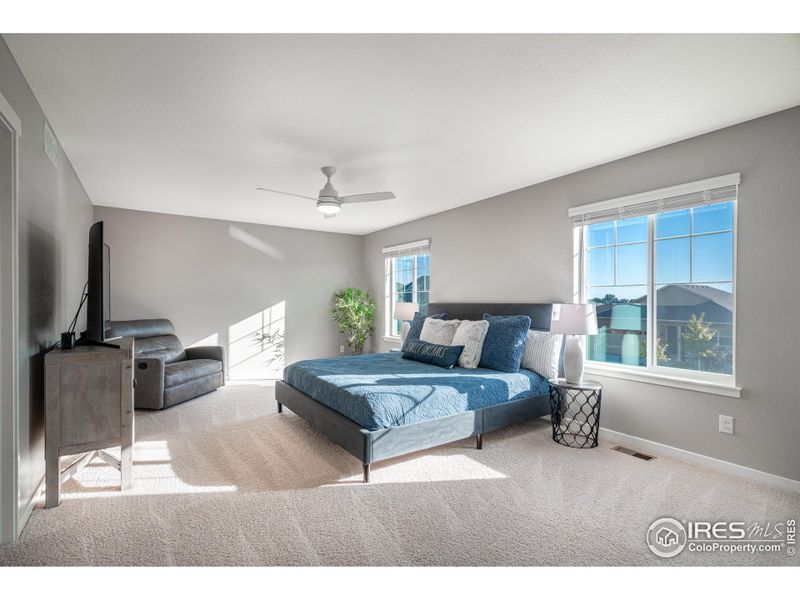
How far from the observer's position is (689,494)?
8.32 feet

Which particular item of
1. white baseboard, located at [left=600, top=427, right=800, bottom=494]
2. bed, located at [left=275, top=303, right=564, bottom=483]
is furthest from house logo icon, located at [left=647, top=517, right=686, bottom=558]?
bed, located at [left=275, top=303, right=564, bottom=483]

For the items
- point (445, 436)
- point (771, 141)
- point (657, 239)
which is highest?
point (771, 141)

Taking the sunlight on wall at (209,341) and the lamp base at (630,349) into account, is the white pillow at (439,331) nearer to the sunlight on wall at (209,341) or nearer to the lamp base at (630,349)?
the lamp base at (630,349)

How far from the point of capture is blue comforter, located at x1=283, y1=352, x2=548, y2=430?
2.83 metres

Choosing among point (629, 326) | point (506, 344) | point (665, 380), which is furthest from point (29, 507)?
point (629, 326)

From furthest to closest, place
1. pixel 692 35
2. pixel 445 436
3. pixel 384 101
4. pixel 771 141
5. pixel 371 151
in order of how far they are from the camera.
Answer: pixel 371 151
pixel 445 436
pixel 771 141
pixel 384 101
pixel 692 35

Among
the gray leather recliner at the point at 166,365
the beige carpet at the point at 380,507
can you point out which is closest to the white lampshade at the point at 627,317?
the beige carpet at the point at 380,507

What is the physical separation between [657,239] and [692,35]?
185 centimetres

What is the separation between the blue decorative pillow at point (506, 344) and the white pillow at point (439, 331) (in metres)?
0.46

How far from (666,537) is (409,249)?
4.80 meters

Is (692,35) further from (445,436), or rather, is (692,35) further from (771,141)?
(445,436)

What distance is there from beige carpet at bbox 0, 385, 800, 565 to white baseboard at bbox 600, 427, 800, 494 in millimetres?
100

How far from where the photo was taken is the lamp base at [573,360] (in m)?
3.49
